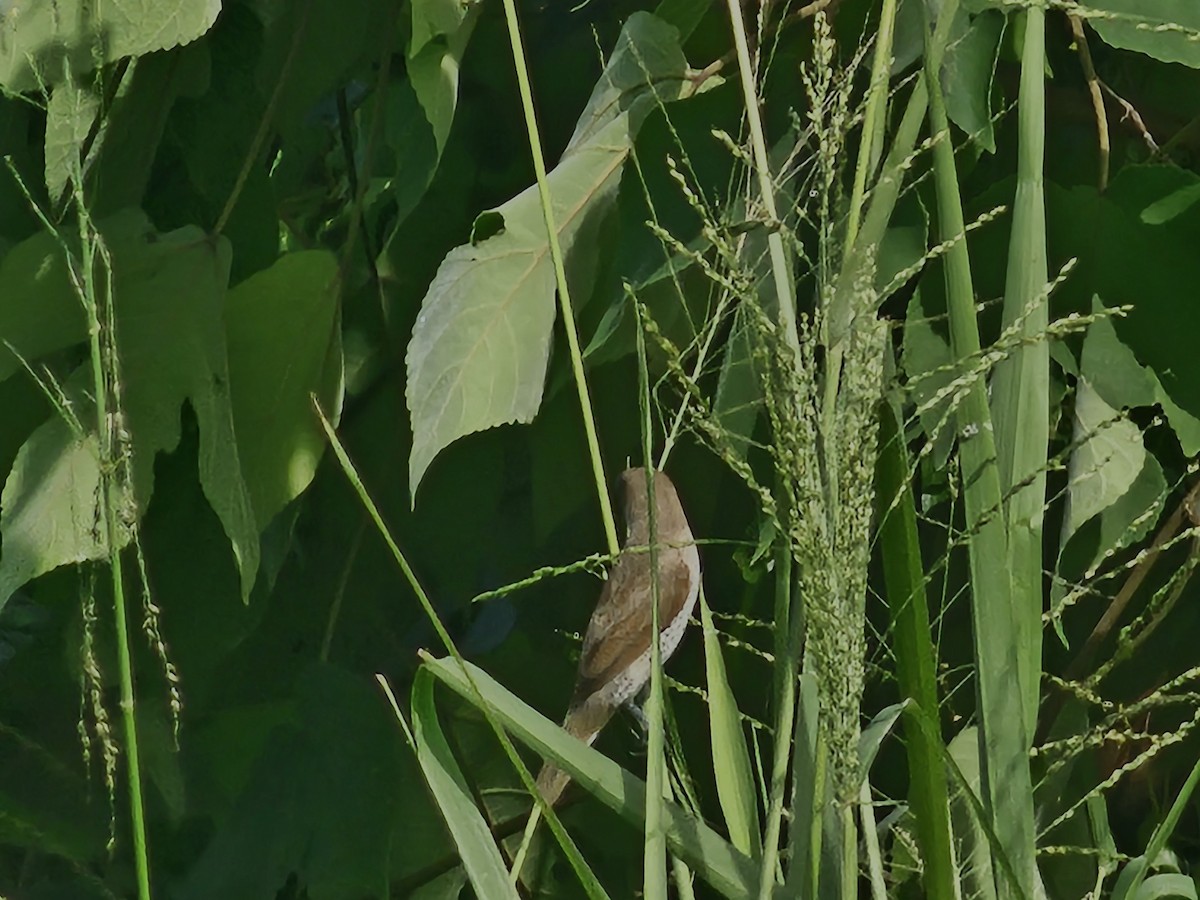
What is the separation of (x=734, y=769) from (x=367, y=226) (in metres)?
0.60

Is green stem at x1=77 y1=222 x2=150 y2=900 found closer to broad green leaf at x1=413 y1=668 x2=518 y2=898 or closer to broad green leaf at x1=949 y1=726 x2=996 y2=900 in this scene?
broad green leaf at x1=413 y1=668 x2=518 y2=898

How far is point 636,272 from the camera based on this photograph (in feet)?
3.01

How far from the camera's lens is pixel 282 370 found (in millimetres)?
1063

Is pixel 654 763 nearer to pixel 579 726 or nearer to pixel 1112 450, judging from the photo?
pixel 1112 450

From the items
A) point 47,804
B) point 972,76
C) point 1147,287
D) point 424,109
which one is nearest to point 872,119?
point 972,76

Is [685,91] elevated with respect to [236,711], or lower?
elevated

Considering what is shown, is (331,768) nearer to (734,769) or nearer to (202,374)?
(202,374)

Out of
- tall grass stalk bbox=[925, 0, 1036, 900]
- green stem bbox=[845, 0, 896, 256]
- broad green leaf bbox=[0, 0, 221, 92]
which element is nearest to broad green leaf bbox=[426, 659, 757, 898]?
tall grass stalk bbox=[925, 0, 1036, 900]

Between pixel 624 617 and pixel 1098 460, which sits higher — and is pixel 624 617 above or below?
below

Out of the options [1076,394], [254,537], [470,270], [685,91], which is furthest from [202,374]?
[1076,394]

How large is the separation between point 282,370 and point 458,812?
0.44 metres

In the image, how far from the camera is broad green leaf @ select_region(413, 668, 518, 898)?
27.5 inches

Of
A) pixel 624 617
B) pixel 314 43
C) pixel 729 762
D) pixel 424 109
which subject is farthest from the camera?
pixel 624 617

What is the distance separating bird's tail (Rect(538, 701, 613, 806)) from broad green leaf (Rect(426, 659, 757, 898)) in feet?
1.25
